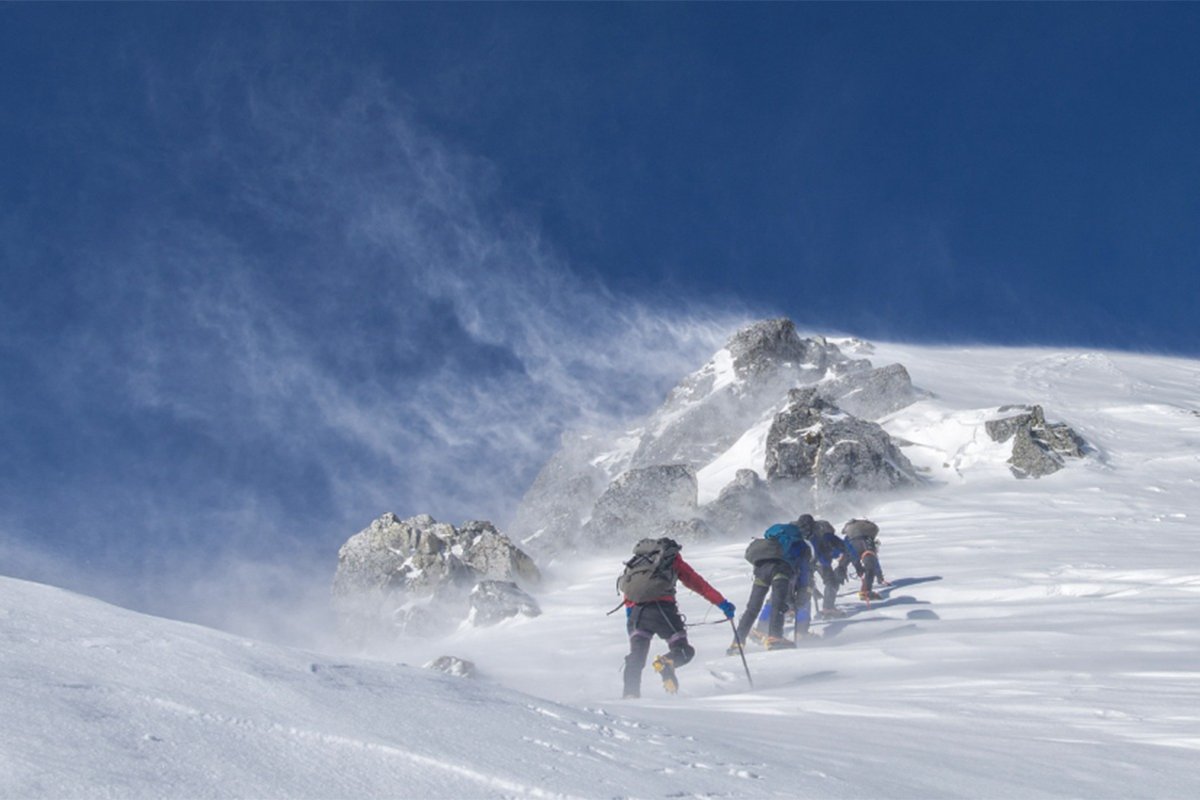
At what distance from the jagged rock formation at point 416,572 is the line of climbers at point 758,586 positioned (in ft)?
32.4

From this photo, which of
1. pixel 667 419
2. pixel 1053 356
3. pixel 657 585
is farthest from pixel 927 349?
pixel 657 585

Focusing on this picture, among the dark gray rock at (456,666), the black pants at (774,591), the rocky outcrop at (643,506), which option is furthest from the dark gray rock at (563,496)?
the black pants at (774,591)

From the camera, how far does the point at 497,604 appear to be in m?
23.3

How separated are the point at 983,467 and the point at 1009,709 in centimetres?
2541

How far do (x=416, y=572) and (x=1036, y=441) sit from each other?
18039 mm

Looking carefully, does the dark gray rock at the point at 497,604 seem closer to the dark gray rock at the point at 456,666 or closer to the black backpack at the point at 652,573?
the dark gray rock at the point at 456,666

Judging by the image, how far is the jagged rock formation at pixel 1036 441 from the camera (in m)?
31.2

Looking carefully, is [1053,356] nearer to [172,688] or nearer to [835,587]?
[835,587]

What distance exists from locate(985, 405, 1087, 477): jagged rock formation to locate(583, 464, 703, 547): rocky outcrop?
30.7 feet

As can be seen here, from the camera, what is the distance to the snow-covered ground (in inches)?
167

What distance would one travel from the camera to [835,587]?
16906mm

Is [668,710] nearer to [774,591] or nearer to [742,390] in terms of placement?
[774,591]

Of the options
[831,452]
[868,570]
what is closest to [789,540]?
[868,570]

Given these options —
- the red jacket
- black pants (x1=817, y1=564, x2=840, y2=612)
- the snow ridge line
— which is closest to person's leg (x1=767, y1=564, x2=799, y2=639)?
the red jacket
